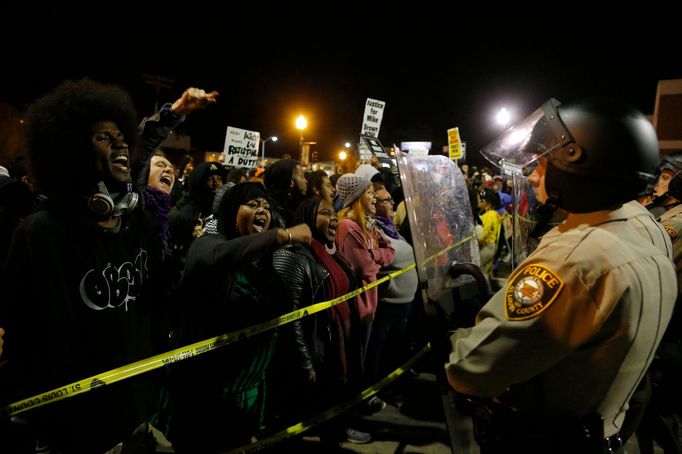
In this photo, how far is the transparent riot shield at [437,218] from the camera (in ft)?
7.35

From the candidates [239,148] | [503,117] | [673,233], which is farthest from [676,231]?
[503,117]

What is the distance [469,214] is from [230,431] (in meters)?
2.26

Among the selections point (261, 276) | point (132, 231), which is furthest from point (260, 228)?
point (132, 231)

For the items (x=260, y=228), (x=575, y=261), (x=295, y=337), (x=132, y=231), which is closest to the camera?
(x=575, y=261)

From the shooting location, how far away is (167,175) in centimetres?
479

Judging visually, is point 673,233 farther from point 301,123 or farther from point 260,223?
point 301,123

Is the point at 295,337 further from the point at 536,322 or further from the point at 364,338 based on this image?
the point at 536,322

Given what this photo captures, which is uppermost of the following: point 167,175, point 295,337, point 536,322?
point 167,175

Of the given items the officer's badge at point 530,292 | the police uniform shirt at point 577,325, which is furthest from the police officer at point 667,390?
the officer's badge at point 530,292

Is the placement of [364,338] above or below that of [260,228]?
below

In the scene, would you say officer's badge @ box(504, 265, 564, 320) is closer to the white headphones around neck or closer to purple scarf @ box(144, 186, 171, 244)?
Answer: the white headphones around neck

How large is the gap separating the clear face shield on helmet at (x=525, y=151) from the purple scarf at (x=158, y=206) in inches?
128

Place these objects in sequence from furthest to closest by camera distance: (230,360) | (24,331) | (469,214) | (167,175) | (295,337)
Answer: (167,175)
(295,337)
(230,360)
(469,214)
(24,331)

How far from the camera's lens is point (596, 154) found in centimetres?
175
